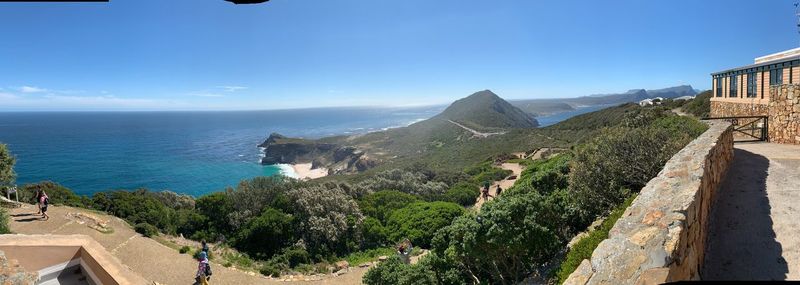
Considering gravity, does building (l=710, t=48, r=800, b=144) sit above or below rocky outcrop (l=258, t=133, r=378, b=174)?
above

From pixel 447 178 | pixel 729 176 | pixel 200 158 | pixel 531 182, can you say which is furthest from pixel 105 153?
pixel 729 176

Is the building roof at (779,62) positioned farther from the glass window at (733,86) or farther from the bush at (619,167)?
the bush at (619,167)

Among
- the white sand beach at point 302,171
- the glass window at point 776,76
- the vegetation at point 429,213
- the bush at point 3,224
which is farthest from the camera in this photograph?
the white sand beach at point 302,171

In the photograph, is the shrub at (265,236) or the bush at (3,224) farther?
the shrub at (265,236)

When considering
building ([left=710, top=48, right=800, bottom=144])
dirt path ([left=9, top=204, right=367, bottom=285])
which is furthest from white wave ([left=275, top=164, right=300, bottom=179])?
building ([left=710, top=48, right=800, bottom=144])

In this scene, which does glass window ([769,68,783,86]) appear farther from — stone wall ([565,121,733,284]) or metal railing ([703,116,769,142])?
stone wall ([565,121,733,284])

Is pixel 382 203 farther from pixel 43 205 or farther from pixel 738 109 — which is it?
pixel 738 109

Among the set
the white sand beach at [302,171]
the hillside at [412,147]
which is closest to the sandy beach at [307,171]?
the white sand beach at [302,171]

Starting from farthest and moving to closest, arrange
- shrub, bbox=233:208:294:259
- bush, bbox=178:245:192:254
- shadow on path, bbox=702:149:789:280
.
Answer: shrub, bbox=233:208:294:259, bush, bbox=178:245:192:254, shadow on path, bbox=702:149:789:280
